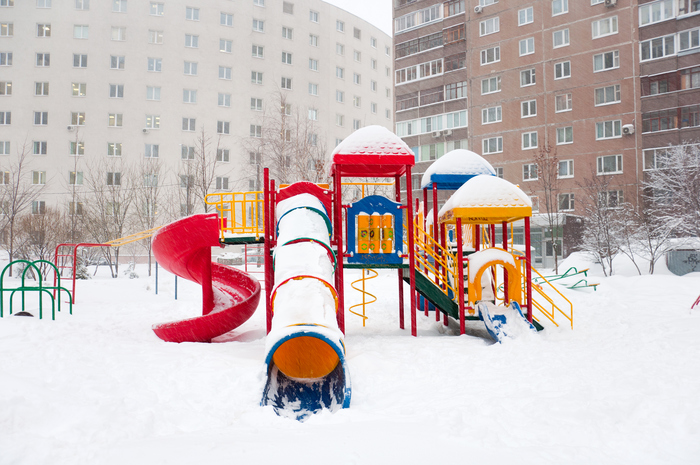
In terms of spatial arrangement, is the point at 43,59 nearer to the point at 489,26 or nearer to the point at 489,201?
the point at 489,26

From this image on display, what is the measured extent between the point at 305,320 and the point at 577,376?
372 cm

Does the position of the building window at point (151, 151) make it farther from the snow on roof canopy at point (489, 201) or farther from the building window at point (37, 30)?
the snow on roof canopy at point (489, 201)

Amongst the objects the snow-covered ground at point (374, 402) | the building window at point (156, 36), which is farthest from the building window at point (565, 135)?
the building window at point (156, 36)

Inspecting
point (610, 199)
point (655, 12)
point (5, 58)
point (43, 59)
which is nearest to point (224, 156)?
point (43, 59)

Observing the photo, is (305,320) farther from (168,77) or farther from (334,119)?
(334,119)

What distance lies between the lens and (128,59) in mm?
38625

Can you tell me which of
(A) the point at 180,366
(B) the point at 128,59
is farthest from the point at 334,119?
(A) the point at 180,366

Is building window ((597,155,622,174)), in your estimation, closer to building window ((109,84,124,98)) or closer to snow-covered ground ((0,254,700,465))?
snow-covered ground ((0,254,700,465))

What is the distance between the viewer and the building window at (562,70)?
3294cm

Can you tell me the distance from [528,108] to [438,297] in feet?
95.5

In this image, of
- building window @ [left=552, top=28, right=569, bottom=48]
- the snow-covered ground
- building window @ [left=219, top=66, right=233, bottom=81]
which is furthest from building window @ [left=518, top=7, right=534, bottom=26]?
the snow-covered ground

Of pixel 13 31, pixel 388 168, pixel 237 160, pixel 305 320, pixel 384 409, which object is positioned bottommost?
pixel 384 409

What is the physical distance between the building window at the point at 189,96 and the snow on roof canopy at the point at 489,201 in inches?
1426

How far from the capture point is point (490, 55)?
36.0 m
